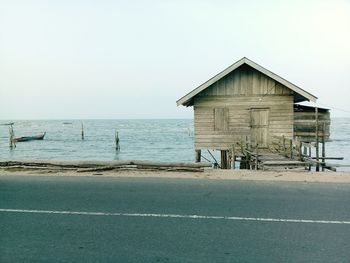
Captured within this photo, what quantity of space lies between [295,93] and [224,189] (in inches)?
501

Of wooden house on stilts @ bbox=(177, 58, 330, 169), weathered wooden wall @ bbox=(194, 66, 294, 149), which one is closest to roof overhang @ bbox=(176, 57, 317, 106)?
wooden house on stilts @ bbox=(177, 58, 330, 169)

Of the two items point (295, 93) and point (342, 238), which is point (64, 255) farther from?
point (295, 93)

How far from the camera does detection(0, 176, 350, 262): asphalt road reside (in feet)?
16.8

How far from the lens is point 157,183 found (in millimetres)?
10648

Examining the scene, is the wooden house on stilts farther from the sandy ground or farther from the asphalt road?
the asphalt road

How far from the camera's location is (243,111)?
20969 mm

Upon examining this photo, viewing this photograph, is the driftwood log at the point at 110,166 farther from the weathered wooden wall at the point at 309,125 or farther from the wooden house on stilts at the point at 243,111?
the weathered wooden wall at the point at 309,125

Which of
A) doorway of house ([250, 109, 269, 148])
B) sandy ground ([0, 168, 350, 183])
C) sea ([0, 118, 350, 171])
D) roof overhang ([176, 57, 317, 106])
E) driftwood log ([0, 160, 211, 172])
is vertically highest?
roof overhang ([176, 57, 317, 106])

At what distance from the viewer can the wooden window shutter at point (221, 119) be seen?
21.1m

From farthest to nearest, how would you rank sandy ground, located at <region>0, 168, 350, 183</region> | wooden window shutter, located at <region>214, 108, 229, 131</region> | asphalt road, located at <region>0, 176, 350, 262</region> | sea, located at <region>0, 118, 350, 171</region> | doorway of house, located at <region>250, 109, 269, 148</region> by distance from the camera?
sea, located at <region>0, 118, 350, 171</region>
wooden window shutter, located at <region>214, 108, 229, 131</region>
doorway of house, located at <region>250, 109, 269, 148</region>
sandy ground, located at <region>0, 168, 350, 183</region>
asphalt road, located at <region>0, 176, 350, 262</region>

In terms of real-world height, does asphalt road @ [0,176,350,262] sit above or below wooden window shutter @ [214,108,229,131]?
below

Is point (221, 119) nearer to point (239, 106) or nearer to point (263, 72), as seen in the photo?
point (239, 106)

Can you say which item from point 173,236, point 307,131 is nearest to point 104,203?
point 173,236

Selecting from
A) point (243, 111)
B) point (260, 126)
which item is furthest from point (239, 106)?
point (260, 126)
